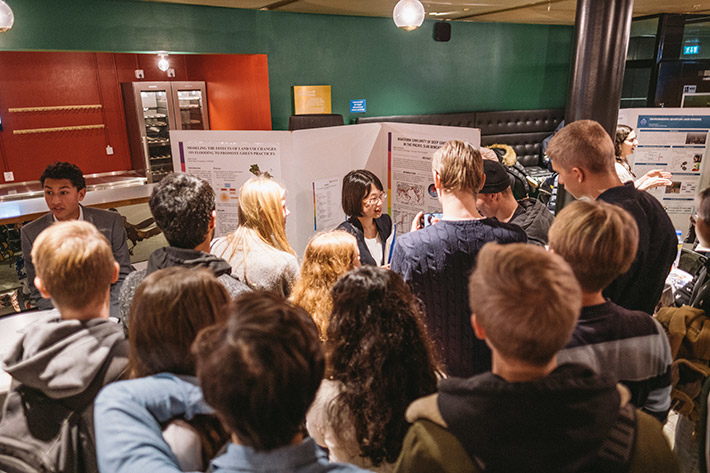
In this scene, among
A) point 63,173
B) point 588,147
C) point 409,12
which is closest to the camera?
Answer: point 588,147

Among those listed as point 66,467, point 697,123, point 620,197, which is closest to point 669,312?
point 620,197

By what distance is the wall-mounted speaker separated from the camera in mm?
7559

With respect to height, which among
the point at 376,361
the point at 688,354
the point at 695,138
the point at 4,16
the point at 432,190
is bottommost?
the point at 688,354

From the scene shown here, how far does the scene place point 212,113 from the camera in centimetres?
778

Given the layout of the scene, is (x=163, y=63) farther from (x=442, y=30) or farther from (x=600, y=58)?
(x=600, y=58)

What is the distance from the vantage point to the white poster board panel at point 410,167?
3.17 metres

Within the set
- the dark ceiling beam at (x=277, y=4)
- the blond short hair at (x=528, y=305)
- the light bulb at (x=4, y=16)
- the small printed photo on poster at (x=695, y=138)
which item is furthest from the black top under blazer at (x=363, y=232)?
the small printed photo on poster at (x=695, y=138)

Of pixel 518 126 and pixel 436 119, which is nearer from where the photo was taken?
pixel 436 119

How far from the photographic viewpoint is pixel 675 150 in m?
4.88

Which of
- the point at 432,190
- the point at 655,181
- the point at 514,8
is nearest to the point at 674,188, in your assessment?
the point at 655,181

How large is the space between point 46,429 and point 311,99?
5.90m

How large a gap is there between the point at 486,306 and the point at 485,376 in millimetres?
134

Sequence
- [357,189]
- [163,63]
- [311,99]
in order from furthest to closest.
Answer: [163,63]
[311,99]
[357,189]

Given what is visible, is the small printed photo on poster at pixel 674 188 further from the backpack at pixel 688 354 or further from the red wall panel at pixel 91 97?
the red wall panel at pixel 91 97
